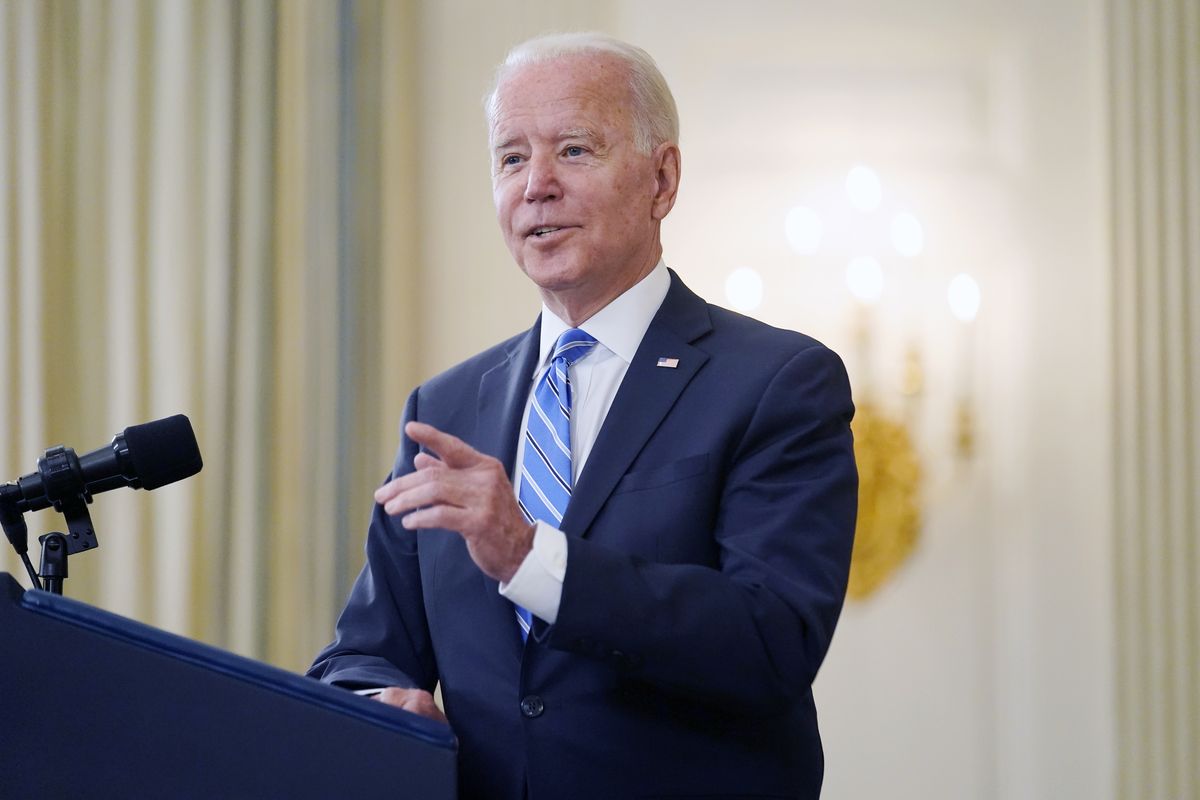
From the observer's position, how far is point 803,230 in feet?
14.3

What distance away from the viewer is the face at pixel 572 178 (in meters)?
1.92

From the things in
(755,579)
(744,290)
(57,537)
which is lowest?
(755,579)

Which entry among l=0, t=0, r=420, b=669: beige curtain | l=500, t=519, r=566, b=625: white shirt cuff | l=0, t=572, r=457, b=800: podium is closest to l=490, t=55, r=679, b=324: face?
l=500, t=519, r=566, b=625: white shirt cuff

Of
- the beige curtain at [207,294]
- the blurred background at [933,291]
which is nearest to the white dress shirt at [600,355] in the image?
the beige curtain at [207,294]

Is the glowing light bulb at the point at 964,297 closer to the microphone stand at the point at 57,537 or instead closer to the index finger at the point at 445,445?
the index finger at the point at 445,445

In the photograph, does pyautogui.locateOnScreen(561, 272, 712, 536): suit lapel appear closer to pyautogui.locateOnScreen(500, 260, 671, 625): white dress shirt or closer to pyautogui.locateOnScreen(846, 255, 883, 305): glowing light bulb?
pyautogui.locateOnScreen(500, 260, 671, 625): white dress shirt

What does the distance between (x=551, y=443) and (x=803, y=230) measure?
269 cm

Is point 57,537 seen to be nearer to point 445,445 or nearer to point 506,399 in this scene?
point 445,445

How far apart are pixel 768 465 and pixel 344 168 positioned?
2.89 m

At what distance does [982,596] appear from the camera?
4.32 m

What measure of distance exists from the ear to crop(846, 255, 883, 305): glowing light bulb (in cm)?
231

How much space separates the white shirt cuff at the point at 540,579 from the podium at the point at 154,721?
1.07 feet

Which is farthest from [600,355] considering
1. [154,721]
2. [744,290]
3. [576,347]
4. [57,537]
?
[744,290]

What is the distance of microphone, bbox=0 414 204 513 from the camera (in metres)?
1.43
